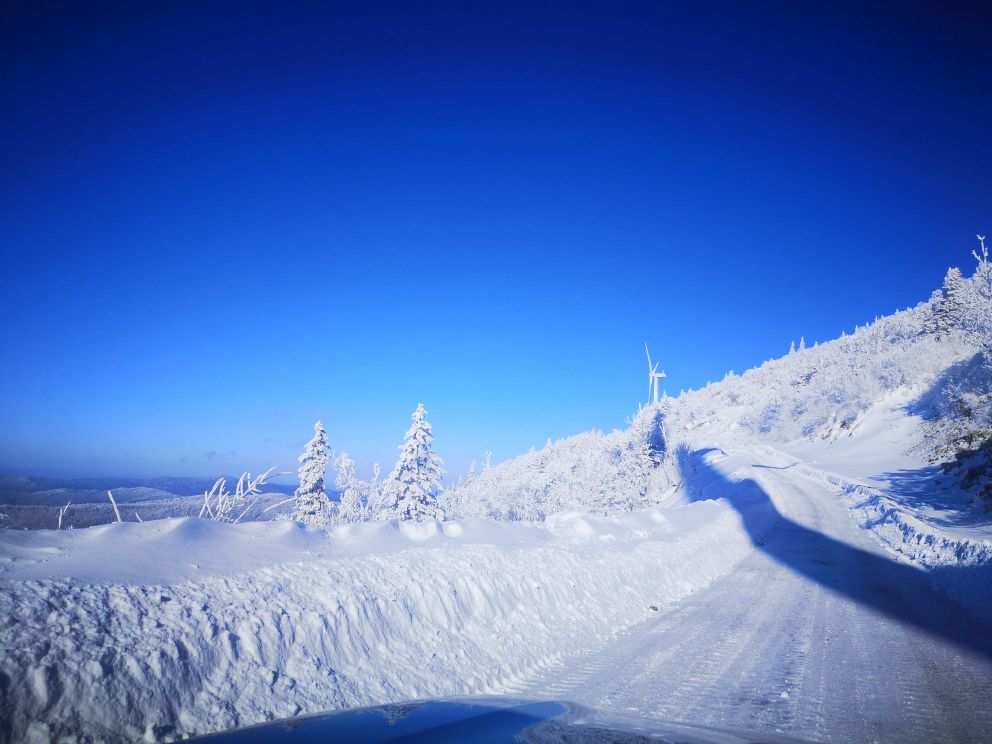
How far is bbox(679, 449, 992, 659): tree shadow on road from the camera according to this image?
329 inches

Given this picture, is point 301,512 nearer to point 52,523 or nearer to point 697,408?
point 52,523

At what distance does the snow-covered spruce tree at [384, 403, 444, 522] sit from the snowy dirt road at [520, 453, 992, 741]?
2180 centimetres

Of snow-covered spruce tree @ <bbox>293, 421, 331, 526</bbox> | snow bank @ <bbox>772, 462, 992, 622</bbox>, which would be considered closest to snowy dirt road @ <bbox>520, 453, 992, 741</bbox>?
snow bank @ <bbox>772, 462, 992, 622</bbox>

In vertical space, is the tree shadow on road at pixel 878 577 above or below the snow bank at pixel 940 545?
below

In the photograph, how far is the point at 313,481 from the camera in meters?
29.6

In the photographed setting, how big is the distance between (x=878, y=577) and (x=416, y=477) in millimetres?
25015

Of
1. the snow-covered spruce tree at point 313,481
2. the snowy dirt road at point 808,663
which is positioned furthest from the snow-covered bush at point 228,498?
the snow-covered spruce tree at point 313,481

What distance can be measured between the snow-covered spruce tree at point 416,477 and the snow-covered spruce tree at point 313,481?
4.25 m

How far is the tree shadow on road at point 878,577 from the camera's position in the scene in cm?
836

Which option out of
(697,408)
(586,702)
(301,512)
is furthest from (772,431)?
(586,702)

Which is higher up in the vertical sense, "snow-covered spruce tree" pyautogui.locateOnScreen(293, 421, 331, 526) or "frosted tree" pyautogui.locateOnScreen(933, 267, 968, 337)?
"frosted tree" pyautogui.locateOnScreen(933, 267, 968, 337)

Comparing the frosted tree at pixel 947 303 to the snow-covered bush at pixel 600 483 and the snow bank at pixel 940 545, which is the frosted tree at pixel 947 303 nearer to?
the snow-covered bush at pixel 600 483

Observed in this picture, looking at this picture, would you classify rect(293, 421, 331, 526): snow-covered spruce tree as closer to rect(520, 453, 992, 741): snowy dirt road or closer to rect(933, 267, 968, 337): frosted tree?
rect(520, 453, 992, 741): snowy dirt road

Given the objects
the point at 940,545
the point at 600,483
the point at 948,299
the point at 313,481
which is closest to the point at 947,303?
the point at 948,299
